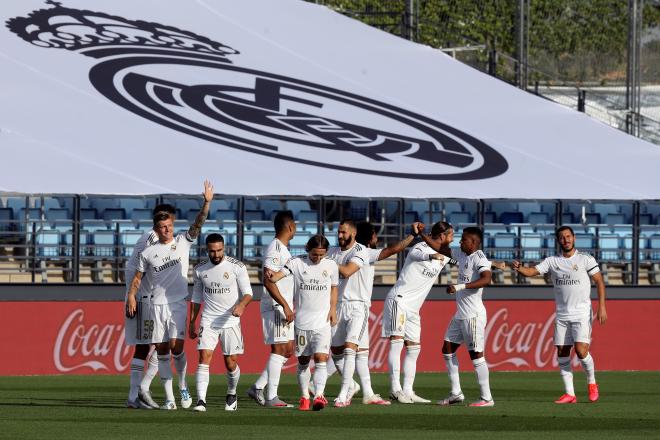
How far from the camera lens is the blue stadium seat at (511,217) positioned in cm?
2752

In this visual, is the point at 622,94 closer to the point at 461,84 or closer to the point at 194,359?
the point at 461,84

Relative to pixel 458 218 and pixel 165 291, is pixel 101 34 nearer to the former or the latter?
pixel 458 218

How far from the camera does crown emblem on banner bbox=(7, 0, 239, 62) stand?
25547 mm

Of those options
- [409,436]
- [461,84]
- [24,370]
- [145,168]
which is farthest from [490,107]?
[409,436]

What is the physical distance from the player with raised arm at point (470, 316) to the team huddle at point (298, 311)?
0.04ft

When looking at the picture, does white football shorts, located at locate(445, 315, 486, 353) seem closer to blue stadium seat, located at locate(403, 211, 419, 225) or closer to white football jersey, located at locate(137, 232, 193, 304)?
white football jersey, located at locate(137, 232, 193, 304)

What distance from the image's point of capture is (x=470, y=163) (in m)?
24.1

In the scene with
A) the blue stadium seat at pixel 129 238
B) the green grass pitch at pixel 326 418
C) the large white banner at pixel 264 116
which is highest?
the large white banner at pixel 264 116

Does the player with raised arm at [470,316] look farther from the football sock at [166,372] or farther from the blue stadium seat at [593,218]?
the blue stadium seat at [593,218]

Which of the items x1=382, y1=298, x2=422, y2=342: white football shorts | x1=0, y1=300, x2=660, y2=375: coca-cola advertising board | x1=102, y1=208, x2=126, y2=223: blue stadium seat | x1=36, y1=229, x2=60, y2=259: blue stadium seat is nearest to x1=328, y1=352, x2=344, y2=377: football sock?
x1=382, y1=298, x2=422, y2=342: white football shorts

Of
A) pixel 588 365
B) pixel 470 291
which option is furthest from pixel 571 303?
pixel 470 291

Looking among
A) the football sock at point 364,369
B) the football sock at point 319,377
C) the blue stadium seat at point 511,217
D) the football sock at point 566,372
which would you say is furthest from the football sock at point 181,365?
the blue stadium seat at point 511,217

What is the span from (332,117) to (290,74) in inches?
69.2

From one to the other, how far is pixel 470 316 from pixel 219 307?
2.91 metres
